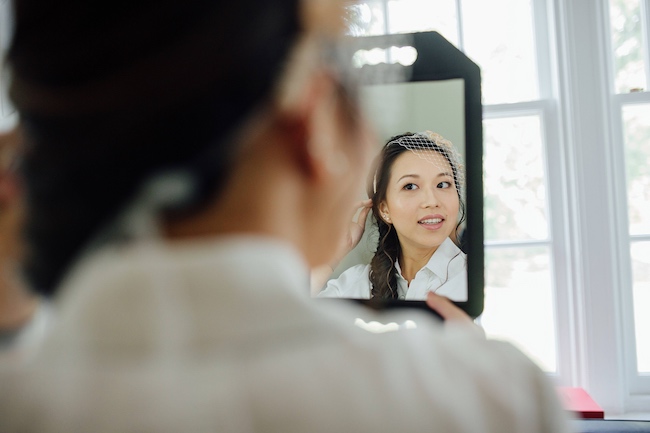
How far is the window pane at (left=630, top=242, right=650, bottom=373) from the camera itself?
1.83 m

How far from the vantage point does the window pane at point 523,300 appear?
191 centimetres

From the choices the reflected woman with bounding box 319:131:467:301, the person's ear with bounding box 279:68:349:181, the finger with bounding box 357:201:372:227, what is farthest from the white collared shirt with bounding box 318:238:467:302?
the person's ear with bounding box 279:68:349:181

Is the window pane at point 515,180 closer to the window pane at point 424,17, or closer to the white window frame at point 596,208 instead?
the white window frame at point 596,208

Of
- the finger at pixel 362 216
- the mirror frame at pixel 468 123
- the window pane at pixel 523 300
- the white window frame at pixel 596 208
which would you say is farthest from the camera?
the window pane at pixel 523 300

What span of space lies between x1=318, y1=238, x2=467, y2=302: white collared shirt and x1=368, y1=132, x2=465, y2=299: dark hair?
0.06 ft

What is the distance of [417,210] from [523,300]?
77 centimetres

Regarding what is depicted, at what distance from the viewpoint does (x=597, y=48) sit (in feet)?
5.91

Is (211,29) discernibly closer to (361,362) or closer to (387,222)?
(361,362)

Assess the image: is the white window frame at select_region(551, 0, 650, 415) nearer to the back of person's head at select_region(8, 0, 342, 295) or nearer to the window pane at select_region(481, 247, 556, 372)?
the window pane at select_region(481, 247, 556, 372)

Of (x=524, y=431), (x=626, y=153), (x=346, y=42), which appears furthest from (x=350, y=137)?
(x=626, y=153)

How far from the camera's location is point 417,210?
1.37m

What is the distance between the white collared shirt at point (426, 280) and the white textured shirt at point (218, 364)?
947 millimetres

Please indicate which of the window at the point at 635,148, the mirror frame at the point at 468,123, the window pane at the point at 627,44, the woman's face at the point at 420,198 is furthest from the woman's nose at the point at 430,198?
the window pane at the point at 627,44

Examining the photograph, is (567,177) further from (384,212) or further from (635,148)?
(384,212)
